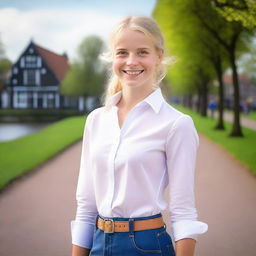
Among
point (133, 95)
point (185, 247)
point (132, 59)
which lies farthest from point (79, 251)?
point (132, 59)

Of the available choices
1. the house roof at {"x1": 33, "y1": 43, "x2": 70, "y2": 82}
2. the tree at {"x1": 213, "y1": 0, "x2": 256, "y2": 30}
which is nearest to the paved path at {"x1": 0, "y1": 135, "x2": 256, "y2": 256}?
the tree at {"x1": 213, "y1": 0, "x2": 256, "y2": 30}

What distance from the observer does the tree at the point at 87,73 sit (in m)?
45.7

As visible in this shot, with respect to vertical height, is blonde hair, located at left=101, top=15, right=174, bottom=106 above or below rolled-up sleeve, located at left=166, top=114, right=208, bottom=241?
above

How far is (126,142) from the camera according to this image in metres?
2.15

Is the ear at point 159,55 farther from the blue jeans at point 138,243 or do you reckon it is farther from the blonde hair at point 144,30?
the blue jeans at point 138,243

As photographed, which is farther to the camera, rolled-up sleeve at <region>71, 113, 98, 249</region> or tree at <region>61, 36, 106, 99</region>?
tree at <region>61, 36, 106, 99</region>

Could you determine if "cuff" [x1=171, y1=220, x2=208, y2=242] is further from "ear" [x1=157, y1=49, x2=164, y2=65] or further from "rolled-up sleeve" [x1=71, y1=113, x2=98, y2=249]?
"ear" [x1=157, y1=49, x2=164, y2=65]

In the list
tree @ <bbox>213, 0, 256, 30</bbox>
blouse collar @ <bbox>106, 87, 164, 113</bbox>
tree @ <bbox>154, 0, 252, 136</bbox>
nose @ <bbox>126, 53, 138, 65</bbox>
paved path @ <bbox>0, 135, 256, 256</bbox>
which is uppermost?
tree @ <bbox>154, 0, 252, 136</bbox>

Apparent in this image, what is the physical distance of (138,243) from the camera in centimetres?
206

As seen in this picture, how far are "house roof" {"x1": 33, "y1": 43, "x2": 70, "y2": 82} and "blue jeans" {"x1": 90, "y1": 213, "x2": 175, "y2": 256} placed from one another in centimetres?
4876

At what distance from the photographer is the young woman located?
6.71 ft

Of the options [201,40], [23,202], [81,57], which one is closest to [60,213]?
[23,202]

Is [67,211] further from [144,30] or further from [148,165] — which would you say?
[144,30]

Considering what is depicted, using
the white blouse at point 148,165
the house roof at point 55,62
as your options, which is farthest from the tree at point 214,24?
the house roof at point 55,62
